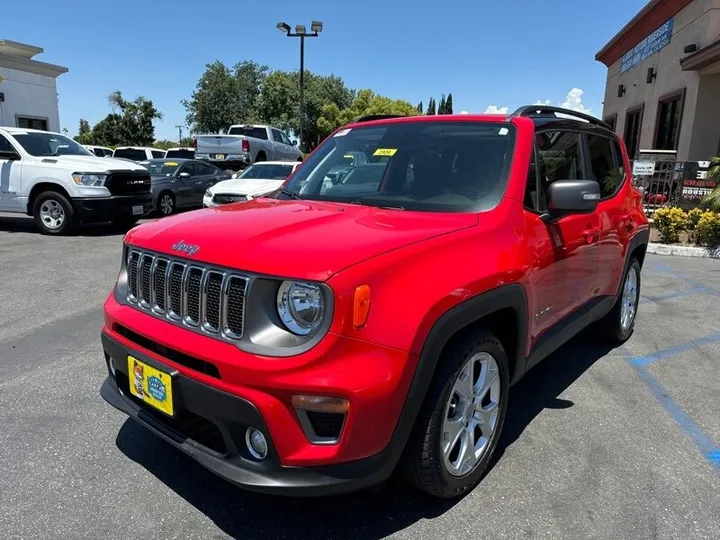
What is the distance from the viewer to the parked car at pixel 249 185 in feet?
35.7

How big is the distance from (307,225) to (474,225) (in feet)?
2.61

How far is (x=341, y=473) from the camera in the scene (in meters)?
2.06

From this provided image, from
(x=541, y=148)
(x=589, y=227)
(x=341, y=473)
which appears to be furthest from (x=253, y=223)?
(x=589, y=227)

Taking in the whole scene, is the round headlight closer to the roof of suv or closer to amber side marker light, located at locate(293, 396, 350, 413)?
amber side marker light, located at locate(293, 396, 350, 413)

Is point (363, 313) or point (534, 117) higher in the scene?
point (534, 117)

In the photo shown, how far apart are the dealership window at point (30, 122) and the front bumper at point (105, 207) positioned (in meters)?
16.5

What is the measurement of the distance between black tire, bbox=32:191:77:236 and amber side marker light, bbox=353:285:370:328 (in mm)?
9421

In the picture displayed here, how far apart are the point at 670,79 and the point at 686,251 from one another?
10.2 m

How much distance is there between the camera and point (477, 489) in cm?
272

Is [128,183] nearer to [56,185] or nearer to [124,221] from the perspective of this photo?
[124,221]

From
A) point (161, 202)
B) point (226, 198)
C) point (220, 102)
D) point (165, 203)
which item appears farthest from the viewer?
point (220, 102)

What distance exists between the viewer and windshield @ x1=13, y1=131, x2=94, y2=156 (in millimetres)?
10094

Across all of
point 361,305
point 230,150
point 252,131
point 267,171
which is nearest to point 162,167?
point 267,171

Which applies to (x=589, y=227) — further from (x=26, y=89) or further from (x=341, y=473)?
(x=26, y=89)
